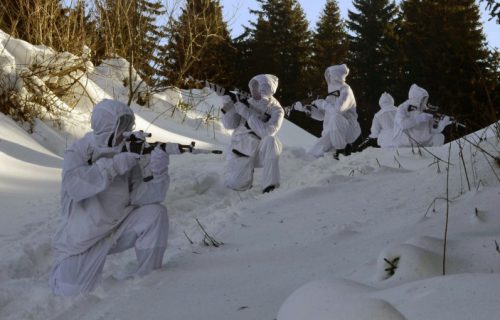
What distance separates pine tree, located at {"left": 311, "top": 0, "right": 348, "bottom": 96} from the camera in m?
26.1

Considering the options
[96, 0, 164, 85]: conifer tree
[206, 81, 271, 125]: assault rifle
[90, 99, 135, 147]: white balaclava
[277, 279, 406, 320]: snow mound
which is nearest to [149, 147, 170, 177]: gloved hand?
[90, 99, 135, 147]: white balaclava

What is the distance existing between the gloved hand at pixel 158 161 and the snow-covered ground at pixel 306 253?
0.56 m

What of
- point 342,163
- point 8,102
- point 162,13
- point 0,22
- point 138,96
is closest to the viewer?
point 342,163

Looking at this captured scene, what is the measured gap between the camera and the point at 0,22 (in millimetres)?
12156

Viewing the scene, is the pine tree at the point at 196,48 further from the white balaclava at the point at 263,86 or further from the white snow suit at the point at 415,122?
the white snow suit at the point at 415,122

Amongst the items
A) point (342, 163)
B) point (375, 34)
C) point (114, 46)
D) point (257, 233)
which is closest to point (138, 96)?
point (114, 46)

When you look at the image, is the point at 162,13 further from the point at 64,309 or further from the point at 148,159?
the point at 64,309

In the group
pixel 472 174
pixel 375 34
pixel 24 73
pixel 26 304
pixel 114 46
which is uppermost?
pixel 375 34

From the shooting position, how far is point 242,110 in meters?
6.91

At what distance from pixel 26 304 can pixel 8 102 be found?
22.1 ft

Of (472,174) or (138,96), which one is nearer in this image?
(472,174)

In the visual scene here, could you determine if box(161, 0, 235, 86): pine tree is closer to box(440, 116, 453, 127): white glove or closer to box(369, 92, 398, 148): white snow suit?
box(369, 92, 398, 148): white snow suit

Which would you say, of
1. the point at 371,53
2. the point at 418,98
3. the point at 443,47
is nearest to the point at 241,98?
the point at 418,98

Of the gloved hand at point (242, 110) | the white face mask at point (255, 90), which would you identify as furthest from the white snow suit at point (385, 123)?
the gloved hand at point (242, 110)
